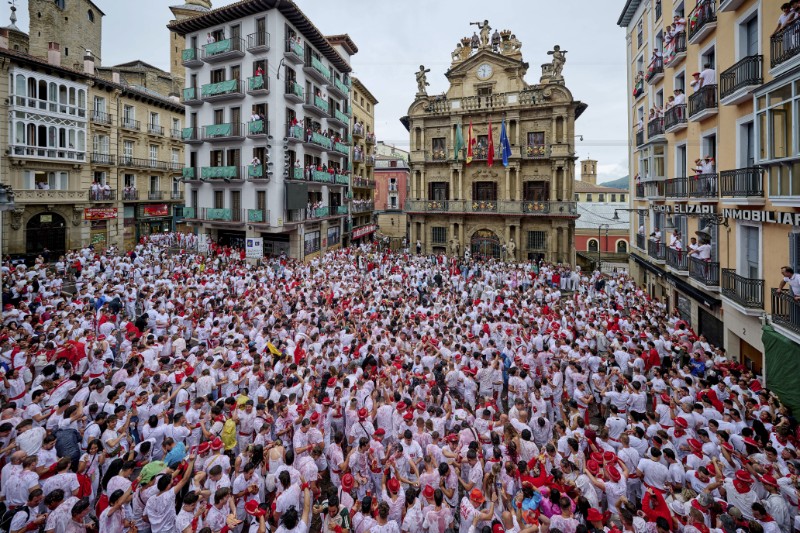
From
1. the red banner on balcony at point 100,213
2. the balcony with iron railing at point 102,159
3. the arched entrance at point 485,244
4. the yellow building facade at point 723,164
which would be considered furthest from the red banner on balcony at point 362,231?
the yellow building facade at point 723,164

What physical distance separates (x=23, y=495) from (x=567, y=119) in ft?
122

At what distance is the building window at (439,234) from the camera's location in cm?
3875

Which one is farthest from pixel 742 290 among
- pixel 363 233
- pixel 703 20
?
pixel 363 233

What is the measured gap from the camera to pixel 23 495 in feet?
19.9

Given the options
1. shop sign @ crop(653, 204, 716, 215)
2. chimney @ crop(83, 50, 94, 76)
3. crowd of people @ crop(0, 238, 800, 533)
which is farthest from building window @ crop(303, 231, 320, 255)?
shop sign @ crop(653, 204, 716, 215)

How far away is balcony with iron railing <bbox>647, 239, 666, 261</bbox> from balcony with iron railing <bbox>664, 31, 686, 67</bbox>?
25.8 ft

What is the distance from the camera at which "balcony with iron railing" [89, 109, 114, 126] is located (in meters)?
32.7

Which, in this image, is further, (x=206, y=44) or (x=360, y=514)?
(x=206, y=44)

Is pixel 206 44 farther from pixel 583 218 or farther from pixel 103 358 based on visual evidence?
pixel 583 218

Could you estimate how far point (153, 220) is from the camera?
131ft

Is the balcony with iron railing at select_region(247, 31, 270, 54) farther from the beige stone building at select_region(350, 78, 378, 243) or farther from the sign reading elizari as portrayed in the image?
the sign reading elizari

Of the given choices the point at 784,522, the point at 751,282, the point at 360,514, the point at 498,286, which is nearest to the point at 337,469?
the point at 360,514

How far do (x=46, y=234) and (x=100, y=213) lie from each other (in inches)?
168

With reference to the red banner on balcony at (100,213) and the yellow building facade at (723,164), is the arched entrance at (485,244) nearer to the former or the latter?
the yellow building facade at (723,164)
